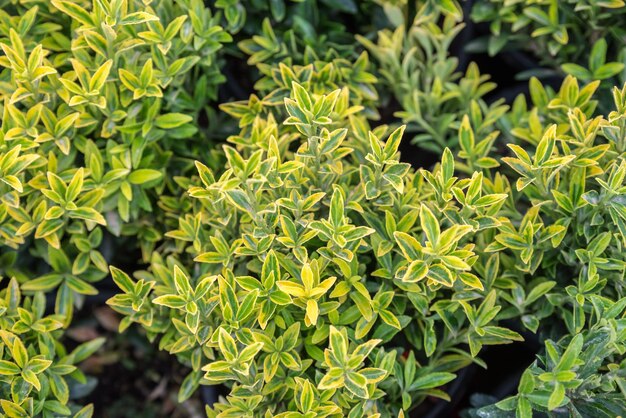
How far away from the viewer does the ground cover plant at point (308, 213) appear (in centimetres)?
150

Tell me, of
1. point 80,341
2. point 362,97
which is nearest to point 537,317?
point 362,97

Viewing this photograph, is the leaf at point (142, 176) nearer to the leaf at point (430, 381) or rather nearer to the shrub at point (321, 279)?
the shrub at point (321, 279)

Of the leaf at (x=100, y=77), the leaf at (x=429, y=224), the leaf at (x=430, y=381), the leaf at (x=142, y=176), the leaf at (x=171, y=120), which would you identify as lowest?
the leaf at (x=430, y=381)

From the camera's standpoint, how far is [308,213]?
1.63 m

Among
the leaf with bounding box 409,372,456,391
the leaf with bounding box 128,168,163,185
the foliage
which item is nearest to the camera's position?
the leaf with bounding box 409,372,456,391

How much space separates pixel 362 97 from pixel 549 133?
659 mm

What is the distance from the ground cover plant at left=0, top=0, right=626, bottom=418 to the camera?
1.50 metres

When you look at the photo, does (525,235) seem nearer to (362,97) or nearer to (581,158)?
(581,158)

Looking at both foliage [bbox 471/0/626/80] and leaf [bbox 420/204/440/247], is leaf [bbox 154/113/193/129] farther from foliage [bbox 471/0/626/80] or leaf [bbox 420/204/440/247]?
foliage [bbox 471/0/626/80]

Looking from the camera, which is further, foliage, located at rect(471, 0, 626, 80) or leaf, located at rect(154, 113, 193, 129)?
foliage, located at rect(471, 0, 626, 80)

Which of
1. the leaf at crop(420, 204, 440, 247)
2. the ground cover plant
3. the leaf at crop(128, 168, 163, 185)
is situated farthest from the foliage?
the leaf at crop(128, 168, 163, 185)

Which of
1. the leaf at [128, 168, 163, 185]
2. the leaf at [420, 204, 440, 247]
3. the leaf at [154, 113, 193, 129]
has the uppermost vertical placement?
the leaf at [420, 204, 440, 247]

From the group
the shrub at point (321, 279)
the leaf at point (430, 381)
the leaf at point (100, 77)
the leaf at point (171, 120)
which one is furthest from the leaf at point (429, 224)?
the leaf at point (100, 77)

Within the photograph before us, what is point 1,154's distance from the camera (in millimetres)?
1613
